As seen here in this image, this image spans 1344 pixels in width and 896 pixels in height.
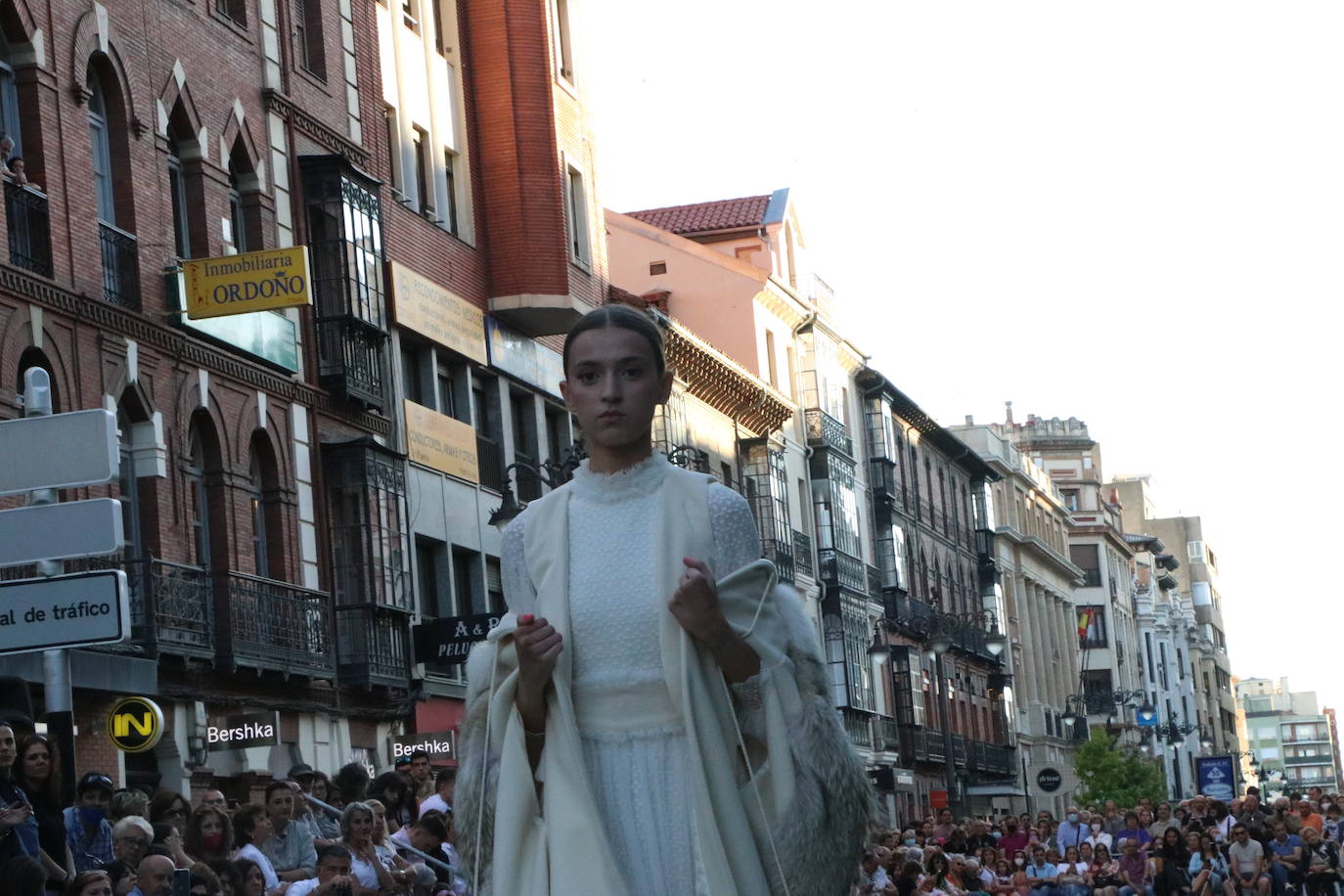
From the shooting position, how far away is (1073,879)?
104 feet

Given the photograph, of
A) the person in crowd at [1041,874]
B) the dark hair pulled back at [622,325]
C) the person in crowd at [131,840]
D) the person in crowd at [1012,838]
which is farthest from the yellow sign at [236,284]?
the dark hair pulled back at [622,325]

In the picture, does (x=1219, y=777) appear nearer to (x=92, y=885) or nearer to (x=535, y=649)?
(x=92, y=885)

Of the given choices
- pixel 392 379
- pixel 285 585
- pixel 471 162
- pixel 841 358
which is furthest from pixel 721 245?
pixel 285 585

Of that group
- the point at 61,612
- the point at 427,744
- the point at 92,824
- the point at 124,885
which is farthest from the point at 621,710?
the point at 427,744

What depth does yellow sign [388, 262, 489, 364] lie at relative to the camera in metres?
34.8

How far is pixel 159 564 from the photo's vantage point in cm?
2555

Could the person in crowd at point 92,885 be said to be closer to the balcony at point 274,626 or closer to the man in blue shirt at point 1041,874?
the balcony at point 274,626

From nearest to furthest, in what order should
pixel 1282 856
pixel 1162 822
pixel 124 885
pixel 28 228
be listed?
pixel 124 885
pixel 28 228
pixel 1162 822
pixel 1282 856

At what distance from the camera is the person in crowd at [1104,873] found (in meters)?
31.8

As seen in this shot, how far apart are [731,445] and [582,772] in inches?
2048

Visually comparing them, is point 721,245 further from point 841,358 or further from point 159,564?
point 159,564

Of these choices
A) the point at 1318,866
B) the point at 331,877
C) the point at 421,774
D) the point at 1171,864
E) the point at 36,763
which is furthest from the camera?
the point at 1318,866

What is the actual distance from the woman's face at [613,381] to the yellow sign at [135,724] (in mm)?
16881

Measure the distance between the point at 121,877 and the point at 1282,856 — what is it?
83.9 feet
